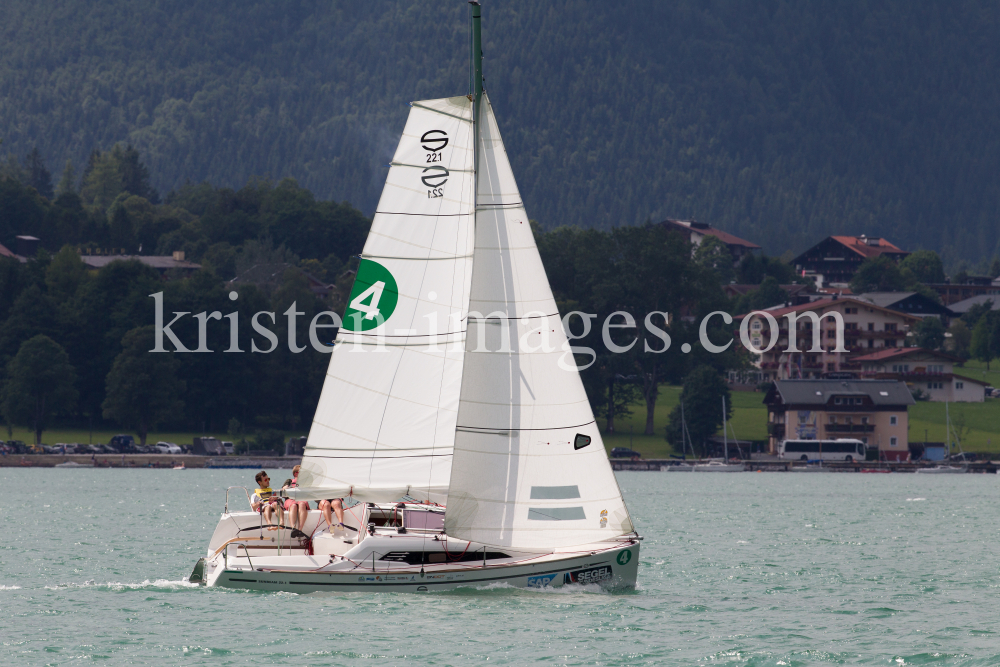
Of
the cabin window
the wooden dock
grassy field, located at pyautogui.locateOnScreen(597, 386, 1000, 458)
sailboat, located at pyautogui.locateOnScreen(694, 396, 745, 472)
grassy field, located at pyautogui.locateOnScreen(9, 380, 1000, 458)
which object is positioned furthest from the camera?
grassy field, located at pyautogui.locateOnScreen(597, 386, 1000, 458)

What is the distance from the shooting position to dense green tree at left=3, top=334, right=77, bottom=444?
377 ft

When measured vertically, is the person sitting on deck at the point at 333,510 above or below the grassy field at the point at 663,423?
below

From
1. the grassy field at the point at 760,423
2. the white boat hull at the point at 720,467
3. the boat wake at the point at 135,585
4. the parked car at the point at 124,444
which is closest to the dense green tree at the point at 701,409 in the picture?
the grassy field at the point at 760,423

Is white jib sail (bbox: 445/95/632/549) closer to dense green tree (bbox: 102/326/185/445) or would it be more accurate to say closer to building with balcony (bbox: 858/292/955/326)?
dense green tree (bbox: 102/326/185/445)

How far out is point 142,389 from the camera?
11588 centimetres

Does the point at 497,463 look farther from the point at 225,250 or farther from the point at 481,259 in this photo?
the point at 225,250

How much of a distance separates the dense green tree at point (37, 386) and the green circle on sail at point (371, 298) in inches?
3701

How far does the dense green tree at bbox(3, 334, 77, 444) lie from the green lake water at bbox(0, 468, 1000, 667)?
227 feet

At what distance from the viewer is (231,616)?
24938 mm

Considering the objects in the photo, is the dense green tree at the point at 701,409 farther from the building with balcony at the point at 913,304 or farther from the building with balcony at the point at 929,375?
the building with balcony at the point at 913,304

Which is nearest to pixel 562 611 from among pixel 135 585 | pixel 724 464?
pixel 135 585

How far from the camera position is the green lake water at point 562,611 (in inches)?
883

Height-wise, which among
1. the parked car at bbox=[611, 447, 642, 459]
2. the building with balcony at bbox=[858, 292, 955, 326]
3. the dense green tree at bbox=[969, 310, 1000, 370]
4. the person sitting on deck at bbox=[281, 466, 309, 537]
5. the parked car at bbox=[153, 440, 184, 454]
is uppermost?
the building with balcony at bbox=[858, 292, 955, 326]

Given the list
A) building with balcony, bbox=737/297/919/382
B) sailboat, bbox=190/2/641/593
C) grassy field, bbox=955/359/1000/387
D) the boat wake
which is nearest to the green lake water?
the boat wake
